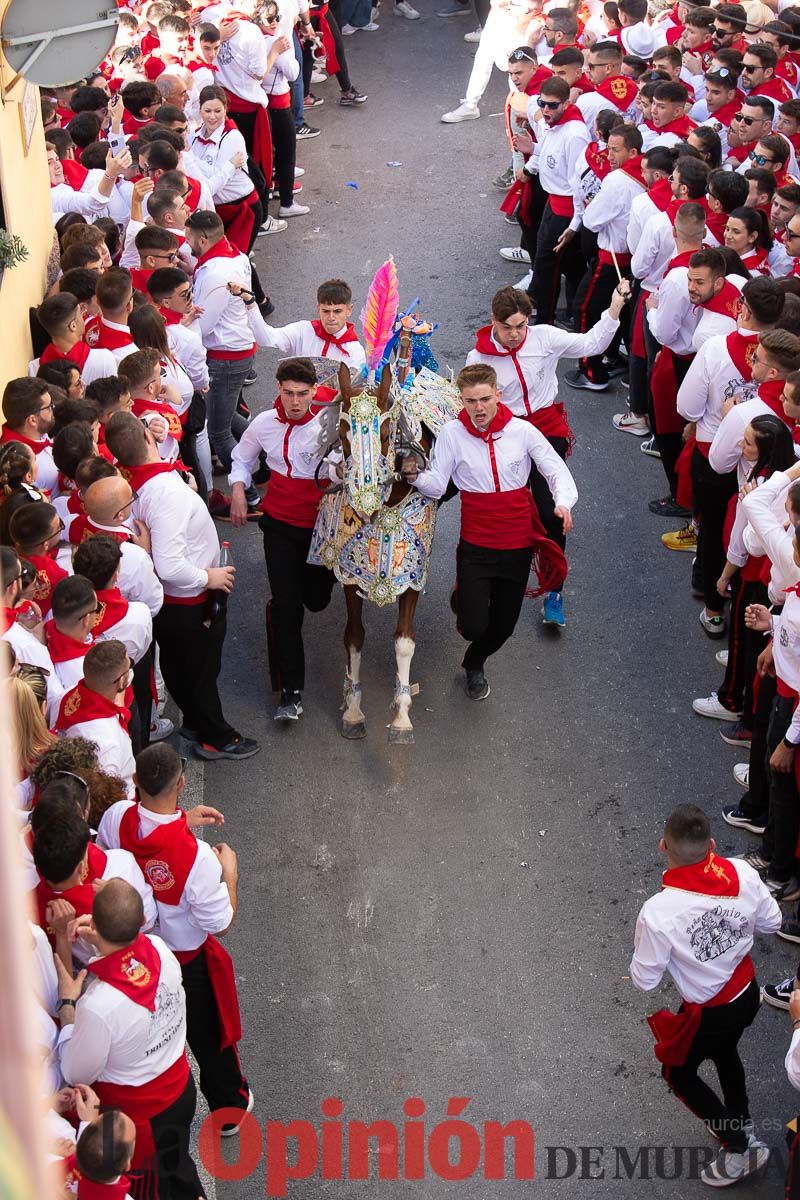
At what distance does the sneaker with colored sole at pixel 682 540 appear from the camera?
27.2ft

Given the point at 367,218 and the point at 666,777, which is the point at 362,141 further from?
the point at 666,777

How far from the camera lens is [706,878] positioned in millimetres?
4328

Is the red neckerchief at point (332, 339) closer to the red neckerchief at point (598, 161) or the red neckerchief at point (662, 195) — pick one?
the red neckerchief at point (662, 195)

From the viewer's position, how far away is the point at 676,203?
8.62 meters

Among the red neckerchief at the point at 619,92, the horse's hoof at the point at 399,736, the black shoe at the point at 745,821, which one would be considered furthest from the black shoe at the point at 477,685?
the red neckerchief at the point at 619,92

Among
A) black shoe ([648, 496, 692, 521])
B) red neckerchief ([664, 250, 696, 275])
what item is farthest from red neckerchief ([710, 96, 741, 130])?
black shoe ([648, 496, 692, 521])

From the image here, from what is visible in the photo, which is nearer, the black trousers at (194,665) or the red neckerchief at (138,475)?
the red neckerchief at (138,475)

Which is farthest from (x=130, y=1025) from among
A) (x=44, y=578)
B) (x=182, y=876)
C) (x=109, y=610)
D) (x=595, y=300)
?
(x=595, y=300)

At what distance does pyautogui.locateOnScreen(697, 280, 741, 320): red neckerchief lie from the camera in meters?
7.43

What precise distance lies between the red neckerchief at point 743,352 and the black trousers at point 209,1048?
397 centimetres

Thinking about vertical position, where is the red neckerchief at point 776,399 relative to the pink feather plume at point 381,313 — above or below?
below

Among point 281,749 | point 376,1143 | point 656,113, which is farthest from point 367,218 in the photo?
point 376,1143

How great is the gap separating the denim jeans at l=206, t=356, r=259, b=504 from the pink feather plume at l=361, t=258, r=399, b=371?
6.12 feet

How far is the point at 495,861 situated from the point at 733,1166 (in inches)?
71.1
